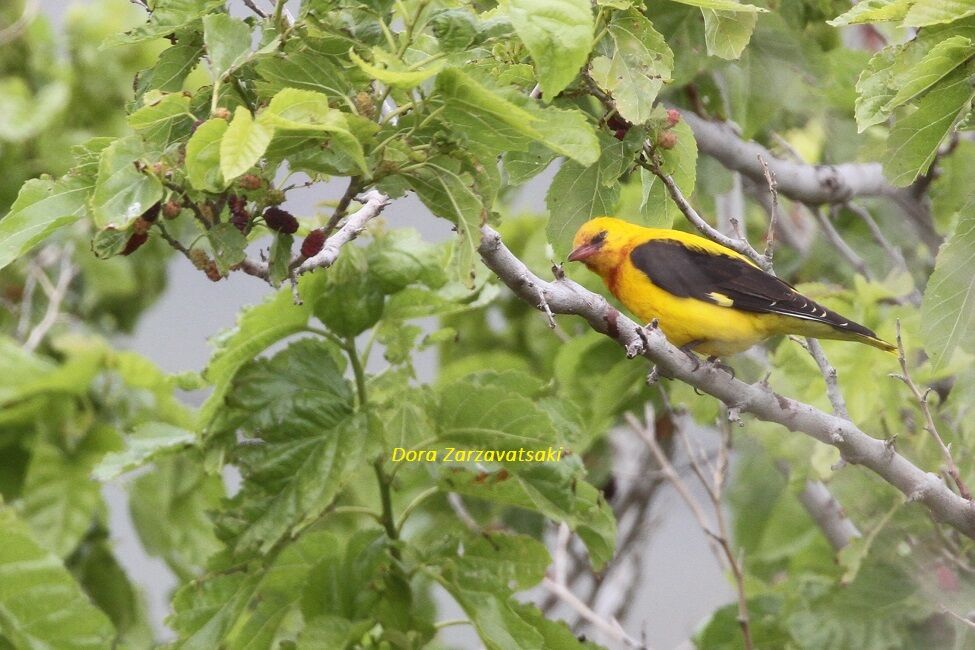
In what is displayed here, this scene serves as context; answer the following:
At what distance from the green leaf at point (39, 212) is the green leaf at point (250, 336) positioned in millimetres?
913

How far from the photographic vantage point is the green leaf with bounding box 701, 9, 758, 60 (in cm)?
270

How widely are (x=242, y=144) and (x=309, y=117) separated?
0.14m

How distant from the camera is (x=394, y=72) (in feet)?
6.93

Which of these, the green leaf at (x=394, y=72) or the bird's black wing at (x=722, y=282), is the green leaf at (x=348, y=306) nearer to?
the bird's black wing at (x=722, y=282)

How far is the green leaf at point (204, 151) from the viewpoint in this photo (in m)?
2.12

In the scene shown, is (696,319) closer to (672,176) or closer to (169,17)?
(672,176)

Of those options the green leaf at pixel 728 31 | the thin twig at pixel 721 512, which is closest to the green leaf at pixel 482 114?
the green leaf at pixel 728 31

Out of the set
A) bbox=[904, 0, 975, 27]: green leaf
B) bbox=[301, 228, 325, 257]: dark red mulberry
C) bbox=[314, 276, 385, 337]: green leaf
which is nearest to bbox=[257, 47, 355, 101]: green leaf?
bbox=[301, 228, 325, 257]: dark red mulberry

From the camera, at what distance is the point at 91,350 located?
15.3ft

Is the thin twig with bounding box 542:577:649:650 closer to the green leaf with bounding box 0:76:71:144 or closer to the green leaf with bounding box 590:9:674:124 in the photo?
the green leaf with bounding box 590:9:674:124

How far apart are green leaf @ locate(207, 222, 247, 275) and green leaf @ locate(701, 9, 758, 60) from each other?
1.08 metres

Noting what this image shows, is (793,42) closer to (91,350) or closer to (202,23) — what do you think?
(202,23)

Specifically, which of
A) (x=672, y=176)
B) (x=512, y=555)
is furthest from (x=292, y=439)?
(x=672, y=176)

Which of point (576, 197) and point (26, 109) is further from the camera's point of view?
point (26, 109)
